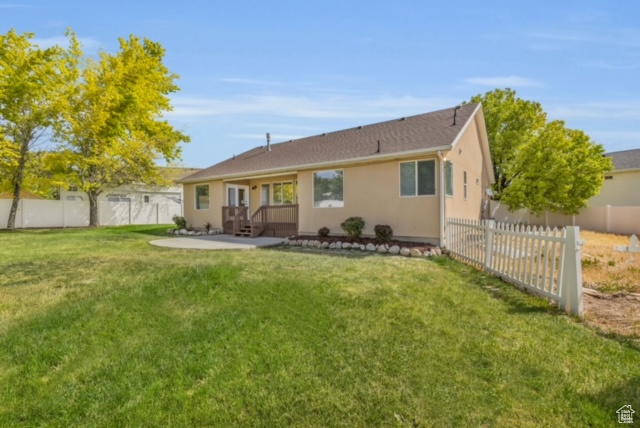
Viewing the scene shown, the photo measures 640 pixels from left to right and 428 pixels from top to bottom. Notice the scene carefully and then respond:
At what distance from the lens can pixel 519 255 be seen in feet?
19.5

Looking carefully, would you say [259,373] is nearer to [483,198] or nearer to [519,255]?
[519,255]

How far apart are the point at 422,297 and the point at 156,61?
23393 millimetres

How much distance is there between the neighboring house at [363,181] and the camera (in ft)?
34.9

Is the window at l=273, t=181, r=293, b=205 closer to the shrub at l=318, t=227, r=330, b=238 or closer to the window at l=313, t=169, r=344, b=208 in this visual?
the window at l=313, t=169, r=344, b=208

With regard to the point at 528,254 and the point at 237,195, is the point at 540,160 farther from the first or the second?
the point at 237,195

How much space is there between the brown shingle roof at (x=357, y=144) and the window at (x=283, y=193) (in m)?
1.20

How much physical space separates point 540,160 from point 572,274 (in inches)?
611

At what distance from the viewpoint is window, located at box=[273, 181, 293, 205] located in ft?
52.2

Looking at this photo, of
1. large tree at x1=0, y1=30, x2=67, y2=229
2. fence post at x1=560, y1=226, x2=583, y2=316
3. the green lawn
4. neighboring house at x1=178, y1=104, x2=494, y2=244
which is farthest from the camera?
large tree at x1=0, y1=30, x2=67, y2=229

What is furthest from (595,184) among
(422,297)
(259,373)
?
(259,373)

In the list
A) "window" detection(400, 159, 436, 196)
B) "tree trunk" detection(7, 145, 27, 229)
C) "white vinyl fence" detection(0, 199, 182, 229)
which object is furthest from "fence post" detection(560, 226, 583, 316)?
"white vinyl fence" detection(0, 199, 182, 229)

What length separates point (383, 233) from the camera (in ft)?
35.7

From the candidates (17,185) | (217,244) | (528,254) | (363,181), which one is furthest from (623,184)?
(17,185)

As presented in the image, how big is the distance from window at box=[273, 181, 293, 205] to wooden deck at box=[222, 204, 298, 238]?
1182 millimetres
